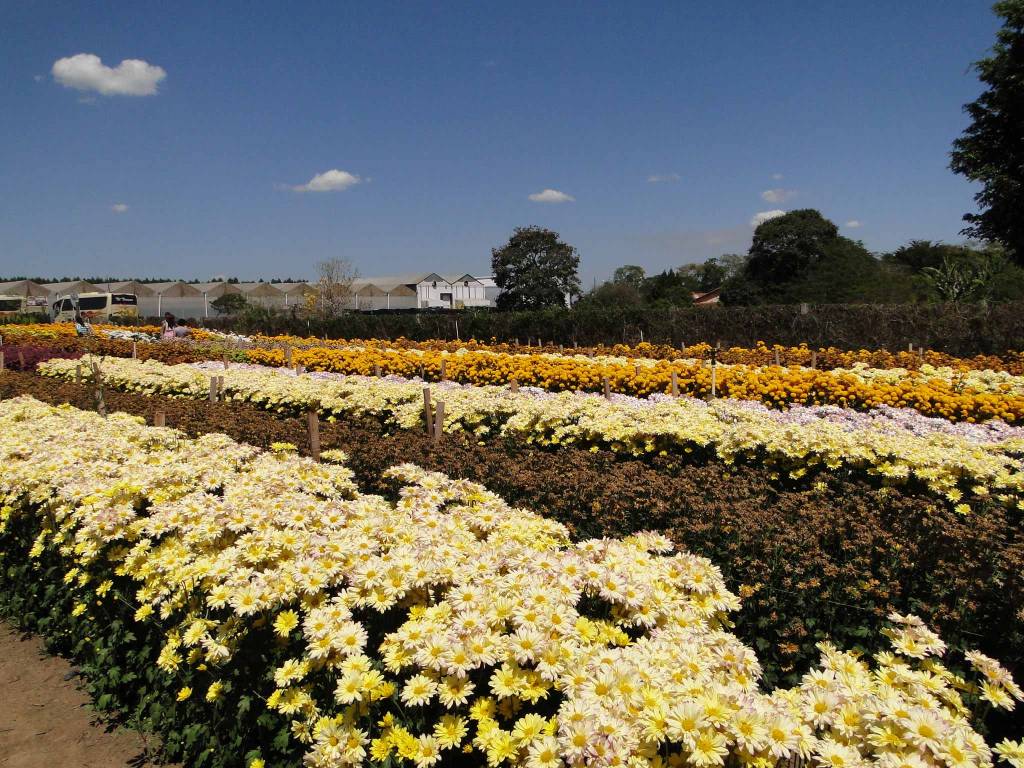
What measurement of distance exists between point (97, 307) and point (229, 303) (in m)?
16.2

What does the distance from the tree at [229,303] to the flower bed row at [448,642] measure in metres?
53.8

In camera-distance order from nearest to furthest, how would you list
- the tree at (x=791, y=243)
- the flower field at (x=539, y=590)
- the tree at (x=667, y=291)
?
the flower field at (x=539, y=590)
the tree at (x=791, y=243)
the tree at (x=667, y=291)

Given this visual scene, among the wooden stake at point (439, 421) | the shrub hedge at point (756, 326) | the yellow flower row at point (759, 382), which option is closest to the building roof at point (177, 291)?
the shrub hedge at point (756, 326)

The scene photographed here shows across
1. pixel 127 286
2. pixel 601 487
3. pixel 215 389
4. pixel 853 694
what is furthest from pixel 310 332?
pixel 127 286

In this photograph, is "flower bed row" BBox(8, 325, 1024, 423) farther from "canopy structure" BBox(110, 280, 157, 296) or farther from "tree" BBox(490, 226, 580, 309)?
"canopy structure" BBox(110, 280, 157, 296)

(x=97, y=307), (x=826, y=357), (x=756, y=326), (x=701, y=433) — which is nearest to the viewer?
(x=701, y=433)

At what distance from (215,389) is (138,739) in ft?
21.2

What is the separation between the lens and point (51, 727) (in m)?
3.07

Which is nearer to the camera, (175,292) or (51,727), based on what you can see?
(51,727)

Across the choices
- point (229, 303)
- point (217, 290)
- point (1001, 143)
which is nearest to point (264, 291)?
point (217, 290)

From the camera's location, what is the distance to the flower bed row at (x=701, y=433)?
4.17 metres

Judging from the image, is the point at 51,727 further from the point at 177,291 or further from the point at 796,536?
the point at 177,291

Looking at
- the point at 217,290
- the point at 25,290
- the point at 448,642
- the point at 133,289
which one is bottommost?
the point at 448,642

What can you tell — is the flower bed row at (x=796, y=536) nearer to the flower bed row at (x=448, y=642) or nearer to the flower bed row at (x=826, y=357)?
the flower bed row at (x=448, y=642)
